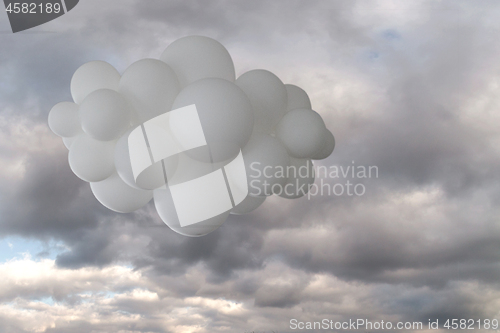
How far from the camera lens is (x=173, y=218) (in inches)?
107

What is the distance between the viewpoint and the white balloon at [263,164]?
8.22ft

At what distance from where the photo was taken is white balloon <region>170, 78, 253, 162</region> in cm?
223

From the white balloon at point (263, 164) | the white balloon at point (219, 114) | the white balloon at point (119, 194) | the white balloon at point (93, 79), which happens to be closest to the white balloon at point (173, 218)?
the white balloon at point (119, 194)

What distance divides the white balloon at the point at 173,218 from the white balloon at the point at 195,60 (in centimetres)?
70

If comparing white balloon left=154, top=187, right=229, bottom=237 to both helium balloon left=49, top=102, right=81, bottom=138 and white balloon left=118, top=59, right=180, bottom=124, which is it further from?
helium balloon left=49, top=102, right=81, bottom=138

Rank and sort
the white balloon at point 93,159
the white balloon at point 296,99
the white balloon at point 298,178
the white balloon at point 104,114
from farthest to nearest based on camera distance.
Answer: the white balloon at point 296,99 → the white balloon at point 298,178 → the white balloon at point 93,159 → the white balloon at point 104,114

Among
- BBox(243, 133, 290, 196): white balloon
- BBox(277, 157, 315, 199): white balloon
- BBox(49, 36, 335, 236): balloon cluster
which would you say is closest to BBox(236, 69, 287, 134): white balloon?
BBox(49, 36, 335, 236): balloon cluster

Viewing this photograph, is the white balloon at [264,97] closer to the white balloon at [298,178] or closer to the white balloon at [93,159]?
the white balloon at [298,178]

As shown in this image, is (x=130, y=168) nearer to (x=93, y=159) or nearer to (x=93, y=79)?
(x=93, y=159)

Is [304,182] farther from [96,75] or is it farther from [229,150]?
[96,75]

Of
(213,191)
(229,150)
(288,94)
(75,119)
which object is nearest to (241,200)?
(213,191)

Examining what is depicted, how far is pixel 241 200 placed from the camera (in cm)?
271

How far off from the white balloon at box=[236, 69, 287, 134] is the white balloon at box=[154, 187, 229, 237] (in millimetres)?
628

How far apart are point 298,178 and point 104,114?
133 centimetres
